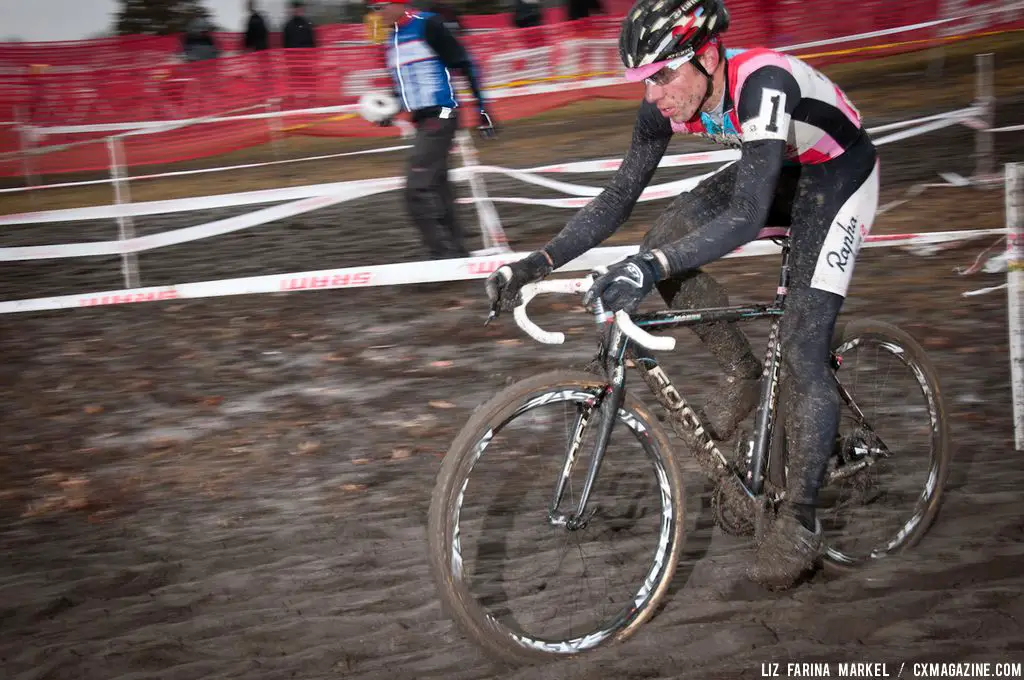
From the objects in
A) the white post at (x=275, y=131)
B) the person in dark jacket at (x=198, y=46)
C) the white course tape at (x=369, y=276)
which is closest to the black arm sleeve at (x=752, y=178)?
the white course tape at (x=369, y=276)

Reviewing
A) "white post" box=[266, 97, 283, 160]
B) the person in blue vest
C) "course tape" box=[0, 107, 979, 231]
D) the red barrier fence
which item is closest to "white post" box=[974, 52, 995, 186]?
"course tape" box=[0, 107, 979, 231]

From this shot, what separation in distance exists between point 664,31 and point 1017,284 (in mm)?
2764

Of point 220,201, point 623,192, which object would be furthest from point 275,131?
point 623,192

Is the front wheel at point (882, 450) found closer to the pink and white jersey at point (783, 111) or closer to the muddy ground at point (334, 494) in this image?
the muddy ground at point (334, 494)

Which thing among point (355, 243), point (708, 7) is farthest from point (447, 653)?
point (355, 243)

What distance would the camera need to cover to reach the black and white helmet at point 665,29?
9.96ft

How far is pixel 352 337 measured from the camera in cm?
719

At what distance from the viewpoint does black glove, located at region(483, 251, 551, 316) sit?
313 cm

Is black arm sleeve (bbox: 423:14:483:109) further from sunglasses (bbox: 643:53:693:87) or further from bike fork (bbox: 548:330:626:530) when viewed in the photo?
bike fork (bbox: 548:330:626:530)

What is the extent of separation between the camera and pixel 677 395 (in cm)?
336

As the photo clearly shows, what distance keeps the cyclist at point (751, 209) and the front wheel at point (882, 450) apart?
282mm

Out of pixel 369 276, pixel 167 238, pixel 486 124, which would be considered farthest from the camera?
pixel 167 238

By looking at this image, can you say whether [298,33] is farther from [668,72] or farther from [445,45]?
[668,72]

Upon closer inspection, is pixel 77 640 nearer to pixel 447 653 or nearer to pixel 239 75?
pixel 447 653
